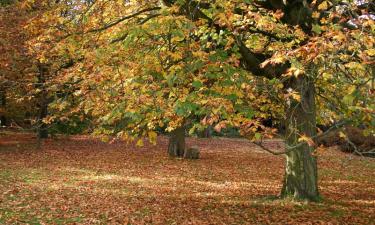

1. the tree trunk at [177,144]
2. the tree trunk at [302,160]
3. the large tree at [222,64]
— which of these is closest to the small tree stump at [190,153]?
the tree trunk at [177,144]

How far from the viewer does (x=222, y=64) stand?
8.45 meters

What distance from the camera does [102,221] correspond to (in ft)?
32.4

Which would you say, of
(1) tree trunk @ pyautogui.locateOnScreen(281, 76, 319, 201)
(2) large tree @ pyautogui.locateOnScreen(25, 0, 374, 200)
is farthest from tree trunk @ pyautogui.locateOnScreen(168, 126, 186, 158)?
(1) tree trunk @ pyautogui.locateOnScreen(281, 76, 319, 201)

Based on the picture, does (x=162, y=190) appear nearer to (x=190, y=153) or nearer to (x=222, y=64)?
(x=222, y=64)

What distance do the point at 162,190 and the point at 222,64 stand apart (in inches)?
275

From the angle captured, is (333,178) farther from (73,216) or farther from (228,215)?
(73,216)

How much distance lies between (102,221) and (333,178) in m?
11.7

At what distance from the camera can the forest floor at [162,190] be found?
10.4 meters

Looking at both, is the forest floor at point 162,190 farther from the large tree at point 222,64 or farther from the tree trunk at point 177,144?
the large tree at point 222,64

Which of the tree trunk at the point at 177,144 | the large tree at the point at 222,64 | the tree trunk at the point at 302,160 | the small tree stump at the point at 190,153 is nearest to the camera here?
the large tree at the point at 222,64

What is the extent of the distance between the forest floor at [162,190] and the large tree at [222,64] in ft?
4.49

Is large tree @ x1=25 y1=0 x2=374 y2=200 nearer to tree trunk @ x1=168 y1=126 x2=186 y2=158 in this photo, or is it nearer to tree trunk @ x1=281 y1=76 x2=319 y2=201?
tree trunk @ x1=281 y1=76 x2=319 y2=201

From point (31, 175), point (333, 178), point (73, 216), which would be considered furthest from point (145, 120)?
point (333, 178)

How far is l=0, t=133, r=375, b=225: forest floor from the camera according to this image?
1042 cm
